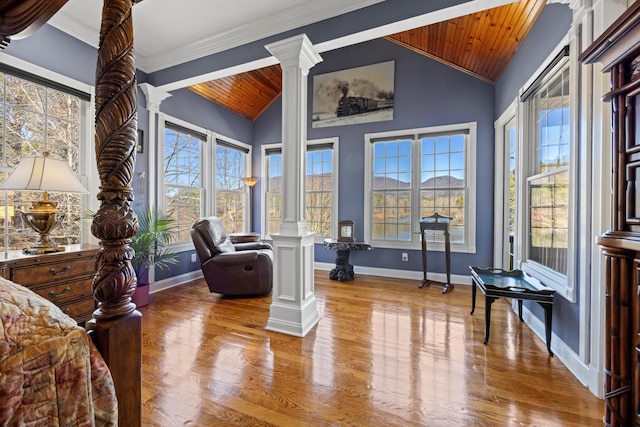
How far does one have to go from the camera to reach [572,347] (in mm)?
1954

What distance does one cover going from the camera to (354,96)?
15.4ft

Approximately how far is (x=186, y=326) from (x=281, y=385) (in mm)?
1329

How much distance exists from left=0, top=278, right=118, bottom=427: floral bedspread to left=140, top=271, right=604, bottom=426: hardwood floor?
1044 millimetres

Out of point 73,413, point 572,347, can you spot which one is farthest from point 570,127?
point 73,413

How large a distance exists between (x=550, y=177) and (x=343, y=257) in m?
2.69

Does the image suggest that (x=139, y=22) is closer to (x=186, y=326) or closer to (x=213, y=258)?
(x=213, y=258)

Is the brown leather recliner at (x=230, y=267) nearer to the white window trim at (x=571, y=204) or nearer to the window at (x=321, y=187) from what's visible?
the window at (x=321, y=187)

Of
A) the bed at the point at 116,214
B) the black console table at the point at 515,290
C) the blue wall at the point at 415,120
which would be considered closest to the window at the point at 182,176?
the blue wall at the point at 415,120

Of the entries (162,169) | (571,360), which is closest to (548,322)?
(571,360)

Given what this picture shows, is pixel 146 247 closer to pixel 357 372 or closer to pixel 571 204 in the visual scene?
pixel 357 372

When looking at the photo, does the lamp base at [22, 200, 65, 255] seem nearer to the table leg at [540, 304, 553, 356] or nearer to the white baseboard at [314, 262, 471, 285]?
the white baseboard at [314, 262, 471, 285]

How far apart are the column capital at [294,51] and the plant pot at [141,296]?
282cm

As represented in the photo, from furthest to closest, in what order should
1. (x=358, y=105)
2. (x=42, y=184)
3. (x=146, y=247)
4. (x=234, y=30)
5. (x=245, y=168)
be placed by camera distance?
(x=245, y=168) → (x=358, y=105) → (x=146, y=247) → (x=234, y=30) → (x=42, y=184)

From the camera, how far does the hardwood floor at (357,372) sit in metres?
1.51
